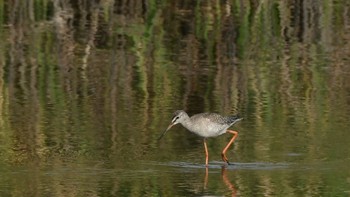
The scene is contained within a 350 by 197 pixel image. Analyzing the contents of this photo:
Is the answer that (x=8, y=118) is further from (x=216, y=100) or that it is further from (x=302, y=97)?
(x=302, y=97)

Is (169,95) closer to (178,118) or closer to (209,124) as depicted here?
(178,118)

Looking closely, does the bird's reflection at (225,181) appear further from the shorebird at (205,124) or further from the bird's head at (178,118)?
the bird's head at (178,118)

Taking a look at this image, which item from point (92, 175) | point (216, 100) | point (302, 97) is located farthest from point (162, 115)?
point (92, 175)

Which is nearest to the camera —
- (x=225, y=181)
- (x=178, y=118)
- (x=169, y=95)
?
(x=225, y=181)

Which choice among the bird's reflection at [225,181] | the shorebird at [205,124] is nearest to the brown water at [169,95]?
the bird's reflection at [225,181]

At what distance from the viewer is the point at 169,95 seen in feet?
48.3

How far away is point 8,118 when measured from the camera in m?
13.5

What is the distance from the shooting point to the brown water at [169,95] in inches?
435

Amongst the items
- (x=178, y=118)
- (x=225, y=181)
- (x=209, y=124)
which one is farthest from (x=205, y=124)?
(x=225, y=181)

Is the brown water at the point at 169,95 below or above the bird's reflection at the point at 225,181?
above

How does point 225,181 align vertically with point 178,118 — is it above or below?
below

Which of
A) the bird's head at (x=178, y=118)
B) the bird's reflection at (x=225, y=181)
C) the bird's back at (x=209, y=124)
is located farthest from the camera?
the bird's head at (x=178, y=118)

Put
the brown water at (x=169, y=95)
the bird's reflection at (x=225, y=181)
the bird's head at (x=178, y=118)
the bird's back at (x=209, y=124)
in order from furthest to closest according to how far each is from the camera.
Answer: the bird's head at (x=178, y=118) → the bird's back at (x=209, y=124) → the brown water at (x=169, y=95) → the bird's reflection at (x=225, y=181)

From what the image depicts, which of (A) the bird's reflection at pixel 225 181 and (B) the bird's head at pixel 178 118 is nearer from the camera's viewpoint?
(A) the bird's reflection at pixel 225 181
